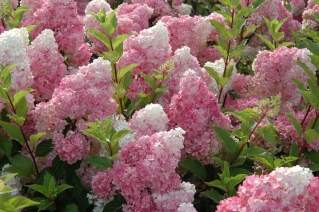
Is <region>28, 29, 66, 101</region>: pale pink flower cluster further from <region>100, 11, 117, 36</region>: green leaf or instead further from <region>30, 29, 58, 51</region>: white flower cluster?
<region>100, 11, 117, 36</region>: green leaf

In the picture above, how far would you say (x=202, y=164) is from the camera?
8.75ft

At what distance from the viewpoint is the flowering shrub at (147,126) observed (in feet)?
7.43

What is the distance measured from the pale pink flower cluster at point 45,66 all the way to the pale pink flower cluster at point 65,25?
34 cm

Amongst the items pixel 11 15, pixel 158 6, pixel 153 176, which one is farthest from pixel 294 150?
pixel 158 6

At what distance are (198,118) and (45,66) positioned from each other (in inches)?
33.3

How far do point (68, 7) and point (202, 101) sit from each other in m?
1.12

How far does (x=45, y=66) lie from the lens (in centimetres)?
296

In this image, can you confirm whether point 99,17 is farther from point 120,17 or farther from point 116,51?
point 120,17

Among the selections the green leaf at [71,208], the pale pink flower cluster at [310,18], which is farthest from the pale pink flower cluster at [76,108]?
the pale pink flower cluster at [310,18]

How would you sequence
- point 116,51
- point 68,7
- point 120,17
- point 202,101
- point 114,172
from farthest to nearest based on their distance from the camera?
point 120,17
point 68,7
point 116,51
point 202,101
point 114,172

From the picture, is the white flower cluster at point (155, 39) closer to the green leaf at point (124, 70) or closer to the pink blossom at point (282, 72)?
the green leaf at point (124, 70)

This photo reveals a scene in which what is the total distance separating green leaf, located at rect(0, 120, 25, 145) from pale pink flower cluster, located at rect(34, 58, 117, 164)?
11cm

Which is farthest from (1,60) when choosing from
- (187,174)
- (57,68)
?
(187,174)

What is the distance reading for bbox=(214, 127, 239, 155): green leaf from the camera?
2570 mm
